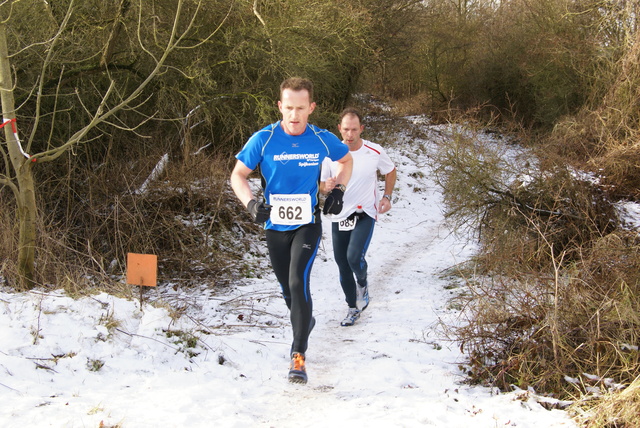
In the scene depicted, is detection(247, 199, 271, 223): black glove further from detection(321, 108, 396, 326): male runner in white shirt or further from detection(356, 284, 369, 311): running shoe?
detection(356, 284, 369, 311): running shoe

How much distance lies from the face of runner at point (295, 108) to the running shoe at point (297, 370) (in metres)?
1.56

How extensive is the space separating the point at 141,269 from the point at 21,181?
1953mm

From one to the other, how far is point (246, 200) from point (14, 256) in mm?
3433

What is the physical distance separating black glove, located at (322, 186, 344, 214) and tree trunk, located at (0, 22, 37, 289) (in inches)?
120

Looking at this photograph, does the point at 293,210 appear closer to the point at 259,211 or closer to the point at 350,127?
the point at 259,211

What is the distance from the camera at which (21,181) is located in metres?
5.38

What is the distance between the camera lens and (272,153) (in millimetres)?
3795

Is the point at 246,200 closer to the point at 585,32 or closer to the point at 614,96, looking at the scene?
the point at 614,96

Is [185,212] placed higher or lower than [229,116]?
lower

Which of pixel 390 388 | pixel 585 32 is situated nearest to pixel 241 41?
pixel 390 388

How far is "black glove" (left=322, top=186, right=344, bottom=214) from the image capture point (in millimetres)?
3928

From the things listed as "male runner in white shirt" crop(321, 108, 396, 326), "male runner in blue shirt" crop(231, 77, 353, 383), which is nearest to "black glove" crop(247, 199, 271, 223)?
"male runner in blue shirt" crop(231, 77, 353, 383)

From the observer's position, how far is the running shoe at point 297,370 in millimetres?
3643

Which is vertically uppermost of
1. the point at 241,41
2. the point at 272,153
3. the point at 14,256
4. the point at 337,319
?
the point at 241,41
